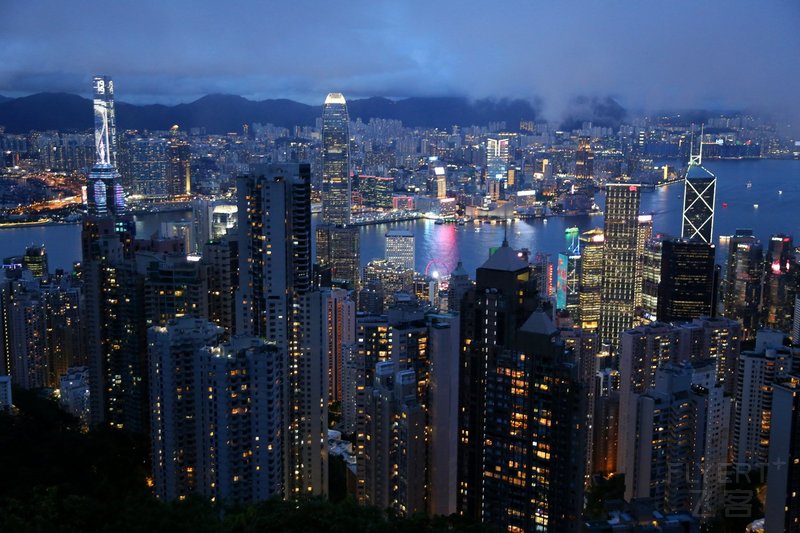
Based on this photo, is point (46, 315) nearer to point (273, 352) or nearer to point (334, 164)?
point (273, 352)

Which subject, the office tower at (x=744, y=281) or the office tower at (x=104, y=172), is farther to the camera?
the office tower at (x=104, y=172)

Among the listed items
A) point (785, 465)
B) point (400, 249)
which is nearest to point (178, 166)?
point (400, 249)

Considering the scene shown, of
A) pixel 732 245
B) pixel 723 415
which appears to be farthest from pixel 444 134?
pixel 723 415

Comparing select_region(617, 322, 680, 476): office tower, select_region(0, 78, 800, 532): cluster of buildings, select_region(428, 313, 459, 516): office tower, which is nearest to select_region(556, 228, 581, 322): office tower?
select_region(0, 78, 800, 532): cluster of buildings

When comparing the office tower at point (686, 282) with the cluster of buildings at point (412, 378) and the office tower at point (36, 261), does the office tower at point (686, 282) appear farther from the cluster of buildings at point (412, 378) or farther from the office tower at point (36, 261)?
the office tower at point (36, 261)

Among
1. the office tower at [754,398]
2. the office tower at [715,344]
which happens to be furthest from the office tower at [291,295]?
the office tower at [715,344]
